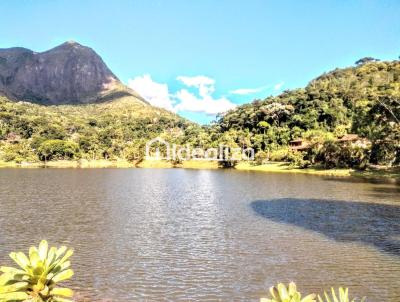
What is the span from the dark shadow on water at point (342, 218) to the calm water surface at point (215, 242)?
83mm

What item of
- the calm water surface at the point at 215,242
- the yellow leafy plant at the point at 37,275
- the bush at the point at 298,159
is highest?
the bush at the point at 298,159

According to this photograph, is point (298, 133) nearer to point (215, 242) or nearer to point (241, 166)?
point (241, 166)

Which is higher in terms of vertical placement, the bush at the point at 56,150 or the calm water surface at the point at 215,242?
the bush at the point at 56,150

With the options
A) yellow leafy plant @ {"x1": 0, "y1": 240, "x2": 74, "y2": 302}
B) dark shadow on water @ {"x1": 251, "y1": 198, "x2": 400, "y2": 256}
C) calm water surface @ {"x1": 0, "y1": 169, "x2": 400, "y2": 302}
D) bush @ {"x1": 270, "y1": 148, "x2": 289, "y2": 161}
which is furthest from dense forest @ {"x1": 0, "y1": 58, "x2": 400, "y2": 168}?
yellow leafy plant @ {"x1": 0, "y1": 240, "x2": 74, "y2": 302}

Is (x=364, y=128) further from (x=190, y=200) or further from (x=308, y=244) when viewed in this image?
(x=308, y=244)

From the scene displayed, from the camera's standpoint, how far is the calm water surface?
16516 mm

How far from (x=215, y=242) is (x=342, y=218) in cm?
1368

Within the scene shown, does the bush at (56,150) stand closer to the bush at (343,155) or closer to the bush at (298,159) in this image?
the bush at (298,159)

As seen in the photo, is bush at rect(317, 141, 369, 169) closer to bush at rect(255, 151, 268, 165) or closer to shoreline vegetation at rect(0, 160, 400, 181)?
shoreline vegetation at rect(0, 160, 400, 181)

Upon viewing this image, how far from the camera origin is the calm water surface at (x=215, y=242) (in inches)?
650

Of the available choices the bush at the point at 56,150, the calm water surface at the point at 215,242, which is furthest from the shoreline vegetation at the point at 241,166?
the calm water surface at the point at 215,242

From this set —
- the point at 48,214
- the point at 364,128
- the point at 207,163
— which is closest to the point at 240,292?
the point at 48,214

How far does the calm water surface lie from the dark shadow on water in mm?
83

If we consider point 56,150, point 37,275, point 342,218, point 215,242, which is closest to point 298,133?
point 56,150
